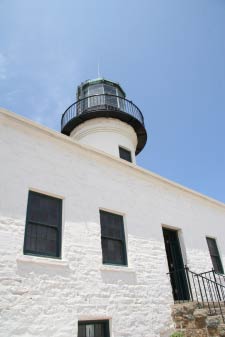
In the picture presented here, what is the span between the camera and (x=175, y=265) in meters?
8.90

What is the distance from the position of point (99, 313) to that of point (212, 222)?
21.7 feet

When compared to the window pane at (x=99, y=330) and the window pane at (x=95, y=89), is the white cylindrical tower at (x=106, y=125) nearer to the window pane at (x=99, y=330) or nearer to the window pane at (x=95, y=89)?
the window pane at (x=95, y=89)

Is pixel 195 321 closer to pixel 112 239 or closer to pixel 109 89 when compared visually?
pixel 112 239

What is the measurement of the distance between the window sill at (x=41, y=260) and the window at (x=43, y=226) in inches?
7.3

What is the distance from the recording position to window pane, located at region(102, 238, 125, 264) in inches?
276

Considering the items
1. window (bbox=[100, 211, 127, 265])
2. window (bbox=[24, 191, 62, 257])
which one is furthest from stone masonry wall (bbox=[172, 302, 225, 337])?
window (bbox=[24, 191, 62, 257])

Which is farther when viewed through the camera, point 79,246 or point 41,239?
point 79,246

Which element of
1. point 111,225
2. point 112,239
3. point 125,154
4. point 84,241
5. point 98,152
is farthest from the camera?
point 125,154

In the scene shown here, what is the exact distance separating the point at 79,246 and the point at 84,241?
207 mm

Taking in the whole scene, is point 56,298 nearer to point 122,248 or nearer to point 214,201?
point 122,248

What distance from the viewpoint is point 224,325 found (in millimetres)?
6012

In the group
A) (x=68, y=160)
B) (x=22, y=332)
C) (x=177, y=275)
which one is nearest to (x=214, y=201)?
(x=177, y=275)

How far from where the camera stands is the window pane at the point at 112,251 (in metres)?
7.01

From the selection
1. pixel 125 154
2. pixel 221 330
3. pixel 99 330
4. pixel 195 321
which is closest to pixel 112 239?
pixel 99 330
